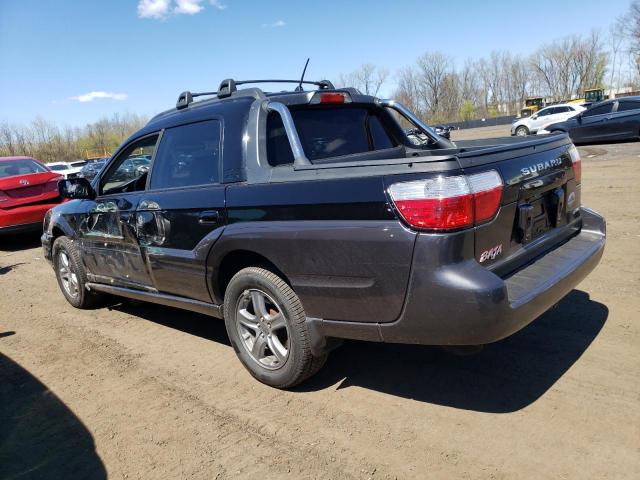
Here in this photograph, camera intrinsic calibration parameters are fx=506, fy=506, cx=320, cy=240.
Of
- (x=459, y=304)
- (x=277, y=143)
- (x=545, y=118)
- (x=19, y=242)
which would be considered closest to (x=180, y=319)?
(x=277, y=143)

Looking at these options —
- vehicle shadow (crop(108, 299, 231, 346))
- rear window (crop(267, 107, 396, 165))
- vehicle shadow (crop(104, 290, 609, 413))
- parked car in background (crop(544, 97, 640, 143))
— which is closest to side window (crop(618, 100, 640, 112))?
parked car in background (crop(544, 97, 640, 143))

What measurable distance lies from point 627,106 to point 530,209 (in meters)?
16.4

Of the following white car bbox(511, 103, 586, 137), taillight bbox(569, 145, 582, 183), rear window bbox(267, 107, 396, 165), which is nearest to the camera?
rear window bbox(267, 107, 396, 165)

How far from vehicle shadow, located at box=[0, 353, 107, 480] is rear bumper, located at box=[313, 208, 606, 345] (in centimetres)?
168

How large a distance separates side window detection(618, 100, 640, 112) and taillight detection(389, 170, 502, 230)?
16.7 metres

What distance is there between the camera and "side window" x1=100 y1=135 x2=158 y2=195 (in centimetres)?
452

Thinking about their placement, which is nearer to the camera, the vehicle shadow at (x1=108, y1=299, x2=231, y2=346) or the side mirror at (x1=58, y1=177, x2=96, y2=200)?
the vehicle shadow at (x1=108, y1=299, x2=231, y2=346)

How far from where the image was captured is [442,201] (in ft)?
8.00

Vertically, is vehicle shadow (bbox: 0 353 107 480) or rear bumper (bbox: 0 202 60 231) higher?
rear bumper (bbox: 0 202 60 231)

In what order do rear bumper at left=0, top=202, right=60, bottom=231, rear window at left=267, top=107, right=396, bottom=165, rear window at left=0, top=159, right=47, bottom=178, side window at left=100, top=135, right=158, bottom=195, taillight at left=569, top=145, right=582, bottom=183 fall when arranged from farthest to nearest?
rear window at left=0, top=159, right=47, bottom=178 → rear bumper at left=0, top=202, right=60, bottom=231 → side window at left=100, top=135, right=158, bottom=195 → taillight at left=569, top=145, right=582, bottom=183 → rear window at left=267, top=107, right=396, bottom=165

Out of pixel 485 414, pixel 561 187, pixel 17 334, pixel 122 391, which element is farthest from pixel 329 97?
pixel 17 334

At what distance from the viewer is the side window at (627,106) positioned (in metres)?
16.0

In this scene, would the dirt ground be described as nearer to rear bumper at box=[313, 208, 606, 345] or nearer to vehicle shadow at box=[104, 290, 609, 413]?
vehicle shadow at box=[104, 290, 609, 413]

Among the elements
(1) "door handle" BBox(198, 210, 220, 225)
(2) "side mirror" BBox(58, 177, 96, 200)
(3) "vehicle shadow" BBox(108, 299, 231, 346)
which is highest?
(2) "side mirror" BBox(58, 177, 96, 200)
